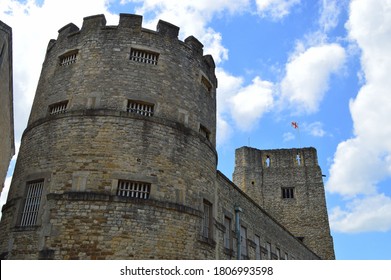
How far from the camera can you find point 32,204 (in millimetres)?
10586

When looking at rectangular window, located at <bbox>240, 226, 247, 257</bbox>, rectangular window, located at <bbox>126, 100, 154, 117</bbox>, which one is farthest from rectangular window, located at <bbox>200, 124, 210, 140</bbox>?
rectangular window, located at <bbox>240, 226, 247, 257</bbox>

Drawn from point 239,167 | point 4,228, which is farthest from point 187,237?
point 239,167

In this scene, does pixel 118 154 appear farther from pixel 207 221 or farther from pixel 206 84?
pixel 206 84

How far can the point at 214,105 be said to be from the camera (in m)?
14.7

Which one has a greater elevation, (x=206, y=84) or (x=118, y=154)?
(x=206, y=84)

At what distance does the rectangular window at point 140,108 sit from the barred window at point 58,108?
2198 mm

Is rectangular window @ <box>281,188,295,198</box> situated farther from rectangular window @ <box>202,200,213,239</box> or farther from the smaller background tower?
rectangular window @ <box>202,200,213,239</box>

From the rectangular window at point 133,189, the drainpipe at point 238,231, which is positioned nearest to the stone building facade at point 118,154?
the rectangular window at point 133,189

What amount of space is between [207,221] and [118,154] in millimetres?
3956

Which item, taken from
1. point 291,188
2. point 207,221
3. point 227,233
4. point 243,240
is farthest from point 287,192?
point 207,221

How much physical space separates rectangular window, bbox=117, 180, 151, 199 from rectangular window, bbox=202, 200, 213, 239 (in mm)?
2426

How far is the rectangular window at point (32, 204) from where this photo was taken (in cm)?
1034

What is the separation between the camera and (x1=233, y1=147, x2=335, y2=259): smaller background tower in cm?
3259

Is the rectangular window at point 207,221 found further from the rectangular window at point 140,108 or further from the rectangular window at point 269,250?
the rectangular window at point 269,250
